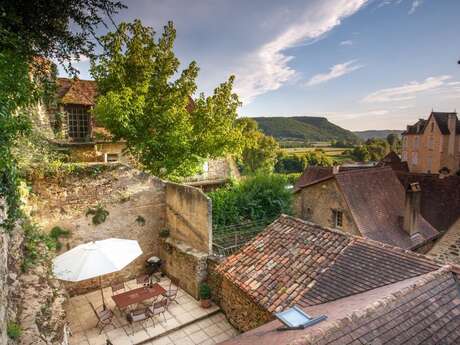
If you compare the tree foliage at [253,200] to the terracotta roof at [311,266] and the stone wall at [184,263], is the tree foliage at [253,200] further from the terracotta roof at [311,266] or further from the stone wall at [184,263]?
the terracotta roof at [311,266]

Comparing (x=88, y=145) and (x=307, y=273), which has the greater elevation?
(x=88, y=145)

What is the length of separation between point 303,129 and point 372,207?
94378mm

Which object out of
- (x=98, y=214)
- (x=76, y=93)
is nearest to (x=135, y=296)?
(x=98, y=214)

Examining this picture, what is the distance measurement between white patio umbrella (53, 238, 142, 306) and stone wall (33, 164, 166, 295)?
252 cm

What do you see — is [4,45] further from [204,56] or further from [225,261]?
[204,56]

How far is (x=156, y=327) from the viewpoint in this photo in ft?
28.2

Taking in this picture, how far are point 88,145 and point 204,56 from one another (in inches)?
337

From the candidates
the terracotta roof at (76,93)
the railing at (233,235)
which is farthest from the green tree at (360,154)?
the terracotta roof at (76,93)

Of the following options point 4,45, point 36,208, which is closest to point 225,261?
point 36,208

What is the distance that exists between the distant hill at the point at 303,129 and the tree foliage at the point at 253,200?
81557mm

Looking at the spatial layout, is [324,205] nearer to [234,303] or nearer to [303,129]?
[234,303]

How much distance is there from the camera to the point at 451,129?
3662cm

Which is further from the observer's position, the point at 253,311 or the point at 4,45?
the point at 253,311

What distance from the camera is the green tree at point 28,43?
4.71 metres
